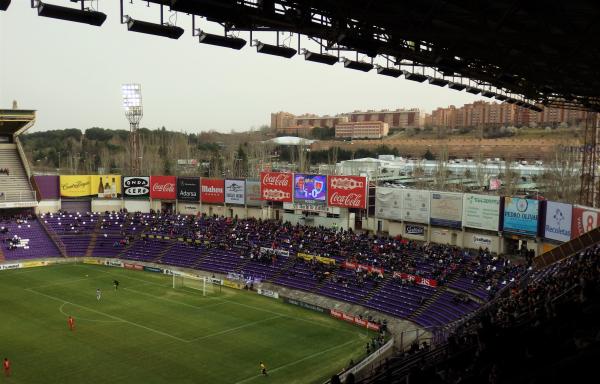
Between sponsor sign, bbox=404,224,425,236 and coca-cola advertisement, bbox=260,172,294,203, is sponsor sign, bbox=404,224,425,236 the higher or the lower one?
the lower one

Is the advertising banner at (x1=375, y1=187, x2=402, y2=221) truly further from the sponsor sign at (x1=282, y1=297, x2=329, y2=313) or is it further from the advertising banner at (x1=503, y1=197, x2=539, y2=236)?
the sponsor sign at (x1=282, y1=297, x2=329, y2=313)

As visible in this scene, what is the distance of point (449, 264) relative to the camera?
4091cm

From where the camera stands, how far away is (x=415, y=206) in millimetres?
48469

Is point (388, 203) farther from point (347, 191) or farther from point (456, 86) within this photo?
point (456, 86)

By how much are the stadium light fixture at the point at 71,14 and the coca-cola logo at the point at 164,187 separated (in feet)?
175

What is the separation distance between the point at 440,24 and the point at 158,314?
96.1 feet

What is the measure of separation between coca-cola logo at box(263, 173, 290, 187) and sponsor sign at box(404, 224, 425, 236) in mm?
13310

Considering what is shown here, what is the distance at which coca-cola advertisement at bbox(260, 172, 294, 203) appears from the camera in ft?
186

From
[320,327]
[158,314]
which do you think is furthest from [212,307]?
[320,327]

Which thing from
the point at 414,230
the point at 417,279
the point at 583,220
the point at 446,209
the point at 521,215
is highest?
the point at 583,220

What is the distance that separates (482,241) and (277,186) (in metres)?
21.6

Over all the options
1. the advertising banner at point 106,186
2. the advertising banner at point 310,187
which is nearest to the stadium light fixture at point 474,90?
the advertising banner at point 310,187

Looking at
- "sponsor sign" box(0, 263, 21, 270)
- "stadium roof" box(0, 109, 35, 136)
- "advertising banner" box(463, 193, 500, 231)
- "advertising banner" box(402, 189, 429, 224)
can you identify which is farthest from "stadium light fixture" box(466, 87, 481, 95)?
"stadium roof" box(0, 109, 35, 136)

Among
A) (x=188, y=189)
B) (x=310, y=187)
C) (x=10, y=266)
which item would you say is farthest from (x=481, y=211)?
(x=10, y=266)
